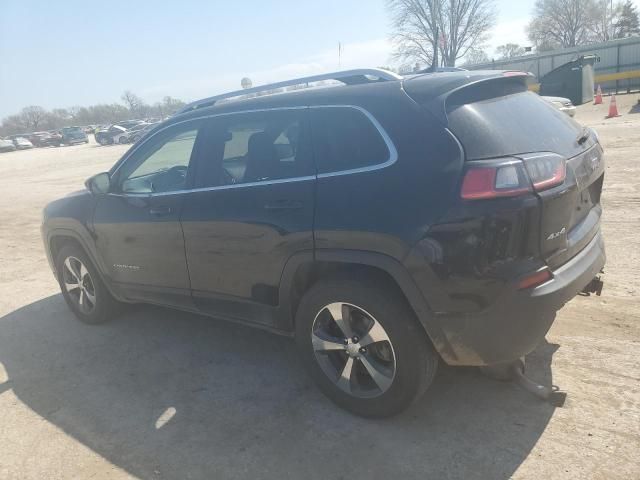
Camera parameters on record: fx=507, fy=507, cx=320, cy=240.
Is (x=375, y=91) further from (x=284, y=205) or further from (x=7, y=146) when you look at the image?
(x=7, y=146)

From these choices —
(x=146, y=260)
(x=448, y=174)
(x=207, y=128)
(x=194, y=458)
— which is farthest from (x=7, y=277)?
(x=448, y=174)

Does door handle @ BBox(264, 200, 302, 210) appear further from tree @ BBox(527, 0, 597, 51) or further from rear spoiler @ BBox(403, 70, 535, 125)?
tree @ BBox(527, 0, 597, 51)

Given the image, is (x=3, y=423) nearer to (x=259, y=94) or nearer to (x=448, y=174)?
(x=259, y=94)

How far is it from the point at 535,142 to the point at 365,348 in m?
1.44

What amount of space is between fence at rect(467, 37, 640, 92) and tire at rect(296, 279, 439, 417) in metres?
26.1

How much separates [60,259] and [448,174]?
3970 millimetres

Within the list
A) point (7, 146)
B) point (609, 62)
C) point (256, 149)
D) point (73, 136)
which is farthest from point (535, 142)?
point (7, 146)

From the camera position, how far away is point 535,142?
2.62m

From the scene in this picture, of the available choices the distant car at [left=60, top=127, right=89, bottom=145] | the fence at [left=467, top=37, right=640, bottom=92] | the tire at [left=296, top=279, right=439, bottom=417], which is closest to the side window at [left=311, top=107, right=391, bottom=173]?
the tire at [left=296, top=279, right=439, bottom=417]

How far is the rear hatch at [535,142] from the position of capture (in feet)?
8.05

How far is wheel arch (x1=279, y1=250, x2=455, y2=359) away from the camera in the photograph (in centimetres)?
259

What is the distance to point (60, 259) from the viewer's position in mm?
4863

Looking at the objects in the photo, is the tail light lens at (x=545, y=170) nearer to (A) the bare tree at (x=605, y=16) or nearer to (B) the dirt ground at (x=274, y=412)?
(B) the dirt ground at (x=274, y=412)

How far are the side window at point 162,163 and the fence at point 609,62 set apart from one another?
83.5ft
